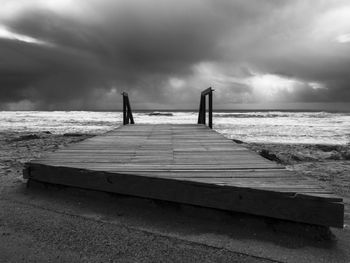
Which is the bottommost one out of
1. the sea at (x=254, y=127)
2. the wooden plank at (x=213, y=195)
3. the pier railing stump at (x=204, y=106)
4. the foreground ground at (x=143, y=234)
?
the sea at (x=254, y=127)

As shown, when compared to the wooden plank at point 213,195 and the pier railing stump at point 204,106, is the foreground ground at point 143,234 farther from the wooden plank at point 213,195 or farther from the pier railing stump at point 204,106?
the pier railing stump at point 204,106

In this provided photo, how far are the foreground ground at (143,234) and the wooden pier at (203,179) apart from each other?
18 centimetres

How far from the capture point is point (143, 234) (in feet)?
9.35

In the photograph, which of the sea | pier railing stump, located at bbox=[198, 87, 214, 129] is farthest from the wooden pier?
the sea

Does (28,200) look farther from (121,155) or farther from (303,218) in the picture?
(303,218)

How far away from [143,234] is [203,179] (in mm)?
821

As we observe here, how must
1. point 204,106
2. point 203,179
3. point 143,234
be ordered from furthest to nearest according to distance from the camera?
point 204,106
point 203,179
point 143,234

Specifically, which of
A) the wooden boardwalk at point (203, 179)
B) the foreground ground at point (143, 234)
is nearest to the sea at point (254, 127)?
the wooden boardwalk at point (203, 179)

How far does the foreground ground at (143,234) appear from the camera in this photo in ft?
8.25

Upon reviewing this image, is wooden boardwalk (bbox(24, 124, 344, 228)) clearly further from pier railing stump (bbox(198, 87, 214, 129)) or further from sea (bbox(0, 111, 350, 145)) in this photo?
sea (bbox(0, 111, 350, 145))

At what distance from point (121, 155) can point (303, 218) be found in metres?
2.81

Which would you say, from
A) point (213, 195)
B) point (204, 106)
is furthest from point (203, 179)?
point (204, 106)

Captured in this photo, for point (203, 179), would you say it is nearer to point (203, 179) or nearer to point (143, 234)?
point (203, 179)

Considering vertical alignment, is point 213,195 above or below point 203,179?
below
